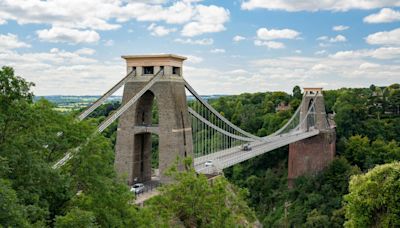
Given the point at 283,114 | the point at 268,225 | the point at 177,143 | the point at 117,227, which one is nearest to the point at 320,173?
the point at 268,225

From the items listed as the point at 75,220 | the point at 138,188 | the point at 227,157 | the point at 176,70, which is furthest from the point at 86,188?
Answer: the point at 227,157

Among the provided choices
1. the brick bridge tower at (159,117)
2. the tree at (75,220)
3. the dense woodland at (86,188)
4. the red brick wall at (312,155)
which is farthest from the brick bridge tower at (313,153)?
the tree at (75,220)

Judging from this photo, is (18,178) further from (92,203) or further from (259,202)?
(259,202)

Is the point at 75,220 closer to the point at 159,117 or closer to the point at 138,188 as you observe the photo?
the point at 138,188

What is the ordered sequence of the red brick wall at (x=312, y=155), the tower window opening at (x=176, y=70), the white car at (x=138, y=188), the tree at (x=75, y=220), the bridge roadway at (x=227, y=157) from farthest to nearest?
the red brick wall at (x=312, y=155), the bridge roadway at (x=227, y=157), the tower window opening at (x=176, y=70), the white car at (x=138, y=188), the tree at (x=75, y=220)

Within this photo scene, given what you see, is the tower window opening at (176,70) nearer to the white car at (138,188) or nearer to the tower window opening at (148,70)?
the tower window opening at (148,70)

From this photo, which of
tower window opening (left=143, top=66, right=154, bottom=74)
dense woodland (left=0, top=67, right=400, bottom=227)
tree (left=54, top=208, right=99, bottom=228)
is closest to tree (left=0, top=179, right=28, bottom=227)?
dense woodland (left=0, top=67, right=400, bottom=227)
